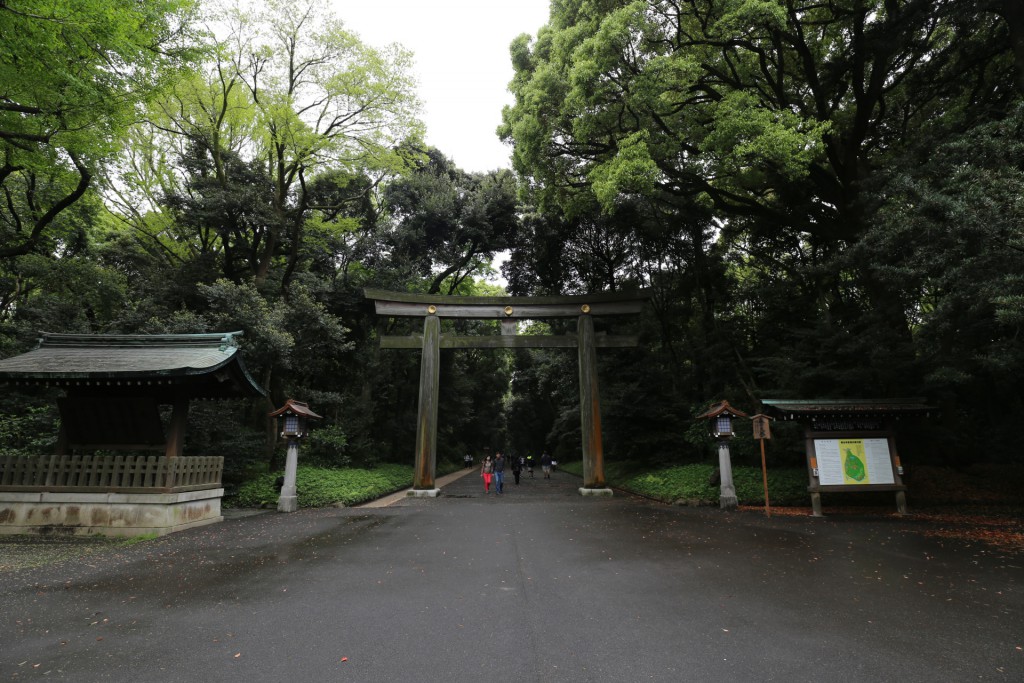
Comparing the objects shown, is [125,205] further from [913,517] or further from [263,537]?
[913,517]

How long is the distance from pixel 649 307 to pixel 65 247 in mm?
24660

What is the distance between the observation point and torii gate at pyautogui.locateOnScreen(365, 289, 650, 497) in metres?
14.3

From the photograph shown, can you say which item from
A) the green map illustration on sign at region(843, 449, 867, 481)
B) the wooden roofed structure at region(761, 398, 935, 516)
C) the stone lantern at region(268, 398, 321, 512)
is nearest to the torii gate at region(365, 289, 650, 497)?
the stone lantern at region(268, 398, 321, 512)

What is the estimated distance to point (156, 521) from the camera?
30.6 feet

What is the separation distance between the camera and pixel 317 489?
13.4 m

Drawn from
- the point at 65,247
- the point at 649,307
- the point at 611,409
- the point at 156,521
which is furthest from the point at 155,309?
the point at 649,307

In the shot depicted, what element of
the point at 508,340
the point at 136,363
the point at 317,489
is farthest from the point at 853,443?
the point at 136,363

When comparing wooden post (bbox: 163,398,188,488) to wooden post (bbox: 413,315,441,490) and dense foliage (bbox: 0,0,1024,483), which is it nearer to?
dense foliage (bbox: 0,0,1024,483)

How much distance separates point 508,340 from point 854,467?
31.2 ft

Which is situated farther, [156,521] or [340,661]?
[156,521]

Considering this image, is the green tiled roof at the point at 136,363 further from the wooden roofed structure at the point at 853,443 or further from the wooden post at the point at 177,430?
→ the wooden roofed structure at the point at 853,443

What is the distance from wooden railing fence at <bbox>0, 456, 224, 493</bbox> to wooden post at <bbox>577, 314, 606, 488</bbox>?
10168 millimetres

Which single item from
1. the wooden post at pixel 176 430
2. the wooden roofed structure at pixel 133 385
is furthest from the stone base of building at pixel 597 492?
the wooden post at pixel 176 430

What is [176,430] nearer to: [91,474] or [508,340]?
[91,474]
